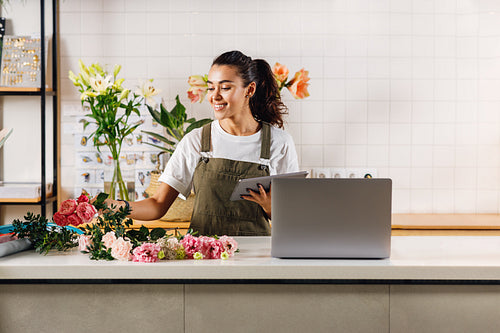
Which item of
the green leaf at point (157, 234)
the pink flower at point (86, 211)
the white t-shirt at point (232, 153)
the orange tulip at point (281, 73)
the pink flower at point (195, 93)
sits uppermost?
the orange tulip at point (281, 73)

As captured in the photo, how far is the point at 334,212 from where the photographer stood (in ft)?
4.08

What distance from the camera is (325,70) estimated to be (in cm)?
324

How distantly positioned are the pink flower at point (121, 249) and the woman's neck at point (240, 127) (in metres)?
1.02

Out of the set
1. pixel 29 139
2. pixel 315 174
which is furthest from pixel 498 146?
pixel 29 139

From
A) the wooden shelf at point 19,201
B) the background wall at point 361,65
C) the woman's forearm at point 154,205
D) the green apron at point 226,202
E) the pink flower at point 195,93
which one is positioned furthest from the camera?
the background wall at point 361,65

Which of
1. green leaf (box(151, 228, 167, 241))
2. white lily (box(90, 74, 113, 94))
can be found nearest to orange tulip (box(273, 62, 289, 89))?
white lily (box(90, 74, 113, 94))

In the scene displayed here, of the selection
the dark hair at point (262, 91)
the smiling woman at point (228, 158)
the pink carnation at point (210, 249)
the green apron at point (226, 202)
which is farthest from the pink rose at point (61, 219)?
the dark hair at point (262, 91)

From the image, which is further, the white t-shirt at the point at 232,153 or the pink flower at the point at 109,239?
the white t-shirt at the point at 232,153

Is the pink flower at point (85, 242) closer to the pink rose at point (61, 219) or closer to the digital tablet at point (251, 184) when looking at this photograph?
the pink rose at point (61, 219)

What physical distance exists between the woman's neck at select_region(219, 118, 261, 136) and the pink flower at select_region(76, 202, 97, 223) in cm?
95

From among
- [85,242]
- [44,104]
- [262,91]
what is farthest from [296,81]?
[85,242]

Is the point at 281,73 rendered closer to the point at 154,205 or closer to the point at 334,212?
the point at 154,205

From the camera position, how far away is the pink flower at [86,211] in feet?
4.47

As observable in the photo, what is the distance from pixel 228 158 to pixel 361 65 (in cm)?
150
